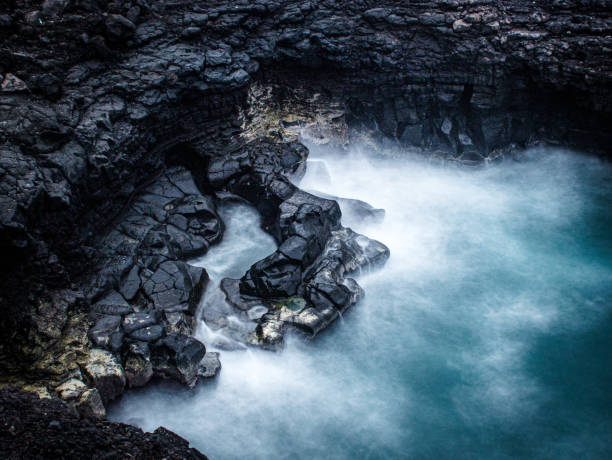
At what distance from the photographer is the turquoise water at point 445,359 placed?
7.27 metres

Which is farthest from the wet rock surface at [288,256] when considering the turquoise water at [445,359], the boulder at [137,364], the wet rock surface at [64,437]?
the wet rock surface at [64,437]

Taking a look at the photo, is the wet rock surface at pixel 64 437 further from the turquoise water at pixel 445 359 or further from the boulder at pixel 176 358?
the boulder at pixel 176 358

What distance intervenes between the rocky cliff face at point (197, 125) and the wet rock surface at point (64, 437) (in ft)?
2.78

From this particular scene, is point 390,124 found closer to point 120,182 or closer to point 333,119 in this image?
point 333,119

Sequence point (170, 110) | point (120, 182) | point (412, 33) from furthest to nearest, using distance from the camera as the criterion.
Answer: point (412, 33) < point (170, 110) < point (120, 182)

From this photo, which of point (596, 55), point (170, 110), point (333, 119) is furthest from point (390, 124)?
point (170, 110)

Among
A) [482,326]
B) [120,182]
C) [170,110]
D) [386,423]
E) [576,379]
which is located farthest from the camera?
[170,110]

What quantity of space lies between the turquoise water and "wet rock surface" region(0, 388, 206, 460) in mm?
1300

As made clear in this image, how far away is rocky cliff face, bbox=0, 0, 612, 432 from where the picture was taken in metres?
7.79

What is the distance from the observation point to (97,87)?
9883 millimetres

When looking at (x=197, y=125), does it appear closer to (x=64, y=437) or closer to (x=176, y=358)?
(x=176, y=358)

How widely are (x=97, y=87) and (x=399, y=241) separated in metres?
7.45

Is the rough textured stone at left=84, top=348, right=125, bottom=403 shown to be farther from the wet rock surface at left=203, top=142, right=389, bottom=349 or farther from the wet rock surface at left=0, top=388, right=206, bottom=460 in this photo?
the wet rock surface at left=203, top=142, right=389, bottom=349

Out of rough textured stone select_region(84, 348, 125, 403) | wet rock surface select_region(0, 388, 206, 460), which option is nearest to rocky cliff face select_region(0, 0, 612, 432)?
rough textured stone select_region(84, 348, 125, 403)
